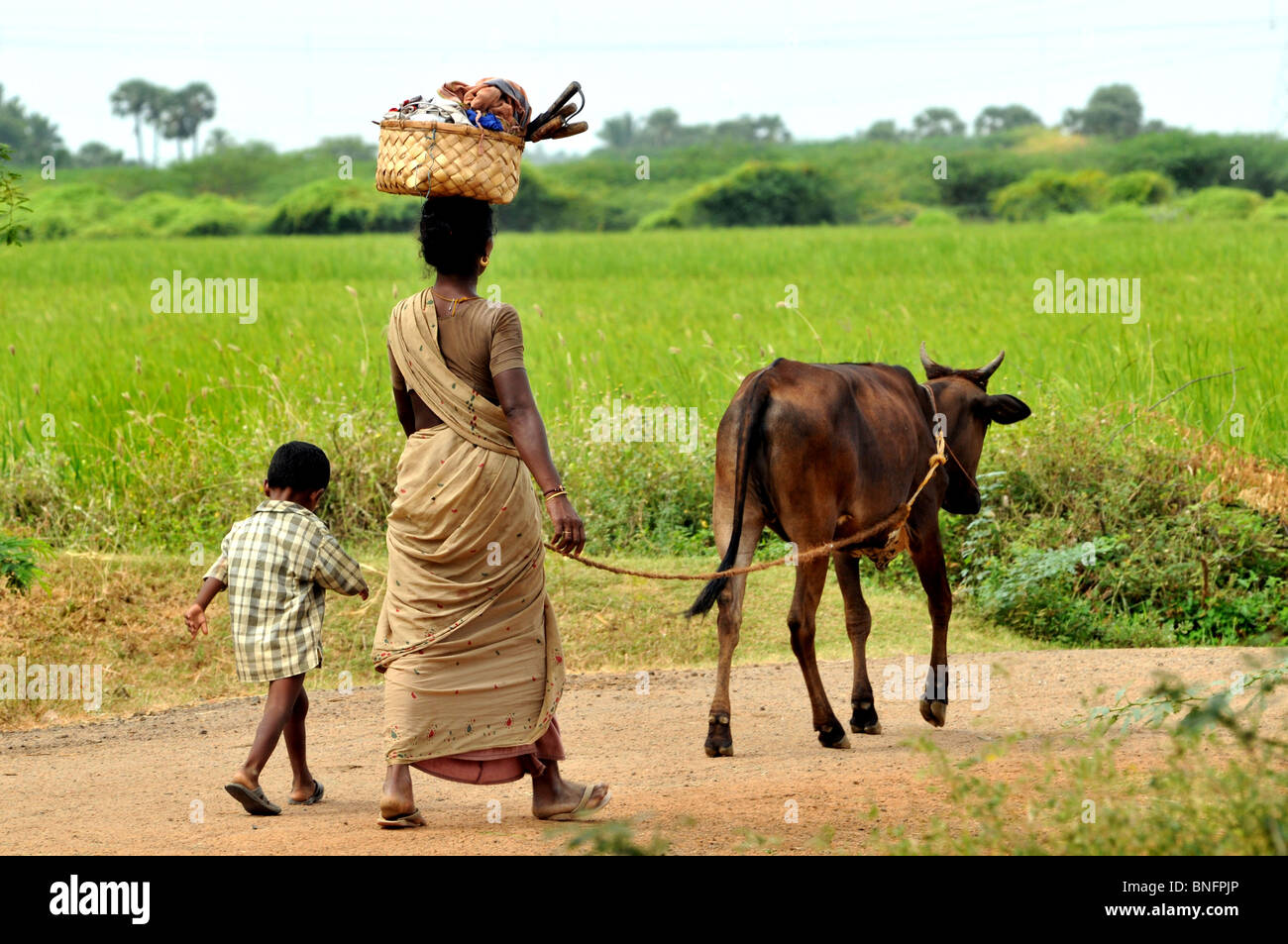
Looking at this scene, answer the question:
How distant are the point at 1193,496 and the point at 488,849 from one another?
6.23 m

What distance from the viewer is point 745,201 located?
3775cm

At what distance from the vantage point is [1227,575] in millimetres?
8359

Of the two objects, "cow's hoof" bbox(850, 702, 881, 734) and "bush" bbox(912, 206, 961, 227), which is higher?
"bush" bbox(912, 206, 961, 227)

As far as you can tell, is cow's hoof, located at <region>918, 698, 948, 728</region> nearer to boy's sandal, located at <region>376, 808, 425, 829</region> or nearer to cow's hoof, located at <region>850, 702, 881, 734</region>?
cow's hoof, located at <region>850, 702, 881, 734</region>

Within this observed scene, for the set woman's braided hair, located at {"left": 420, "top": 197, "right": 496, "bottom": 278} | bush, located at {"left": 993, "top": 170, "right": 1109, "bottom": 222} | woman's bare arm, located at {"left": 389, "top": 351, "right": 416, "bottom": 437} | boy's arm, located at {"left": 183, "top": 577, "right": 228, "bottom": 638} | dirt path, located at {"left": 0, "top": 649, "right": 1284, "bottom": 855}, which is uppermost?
bush, located at {"left": 993, "top": 170, "right": 1109, "bottom": 222}

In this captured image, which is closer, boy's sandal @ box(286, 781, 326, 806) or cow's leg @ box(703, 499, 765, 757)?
boy's sandal @ box(286, 781, 326, 806)

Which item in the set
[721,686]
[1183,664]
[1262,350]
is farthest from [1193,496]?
[721,686]

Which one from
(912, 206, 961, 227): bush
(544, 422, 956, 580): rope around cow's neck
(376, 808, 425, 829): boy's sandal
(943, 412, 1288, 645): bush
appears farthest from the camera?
(912, 206, 961, 227): bush

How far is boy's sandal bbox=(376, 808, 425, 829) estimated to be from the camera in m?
4.30

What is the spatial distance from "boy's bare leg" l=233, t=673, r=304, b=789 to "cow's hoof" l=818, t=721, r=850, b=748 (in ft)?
6.72

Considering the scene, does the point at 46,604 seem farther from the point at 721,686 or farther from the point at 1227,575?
the point at 1227,575

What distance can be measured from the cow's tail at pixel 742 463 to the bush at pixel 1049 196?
3187 centimetres

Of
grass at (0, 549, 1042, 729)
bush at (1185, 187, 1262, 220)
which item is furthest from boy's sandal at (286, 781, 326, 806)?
bush at (1185, 187, 1262, 220)

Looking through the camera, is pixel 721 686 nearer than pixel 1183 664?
Yes
